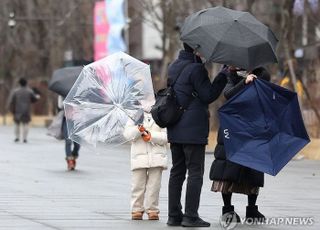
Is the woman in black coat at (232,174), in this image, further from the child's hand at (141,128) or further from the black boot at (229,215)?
the child's hand at (141,128)

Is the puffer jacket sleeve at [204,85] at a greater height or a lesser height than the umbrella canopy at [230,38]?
lesser

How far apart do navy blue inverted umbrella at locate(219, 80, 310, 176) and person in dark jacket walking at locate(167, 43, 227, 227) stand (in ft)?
0.80

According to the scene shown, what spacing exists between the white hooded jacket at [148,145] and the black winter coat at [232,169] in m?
0.75

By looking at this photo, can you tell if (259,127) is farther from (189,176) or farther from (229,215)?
(229,215)

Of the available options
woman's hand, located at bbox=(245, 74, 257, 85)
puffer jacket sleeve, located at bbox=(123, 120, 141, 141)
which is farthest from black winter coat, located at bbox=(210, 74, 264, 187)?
puffer jacket sleeve, located at bbox=(123, 120, 141, 141)

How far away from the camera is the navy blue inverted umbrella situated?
10.0m

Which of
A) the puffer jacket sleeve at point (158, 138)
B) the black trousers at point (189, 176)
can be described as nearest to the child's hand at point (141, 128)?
the puffer jacket sleeve at point (158, 138)

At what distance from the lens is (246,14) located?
1029 centimetres

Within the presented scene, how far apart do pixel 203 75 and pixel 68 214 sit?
258 cm

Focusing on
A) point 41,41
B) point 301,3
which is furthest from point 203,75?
point 41,41

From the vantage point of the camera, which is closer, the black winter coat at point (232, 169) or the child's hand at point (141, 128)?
the black winter coat at point (232, 169)

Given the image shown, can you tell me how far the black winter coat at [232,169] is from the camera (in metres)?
10.3

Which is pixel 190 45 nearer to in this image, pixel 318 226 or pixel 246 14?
pixel 246 14
